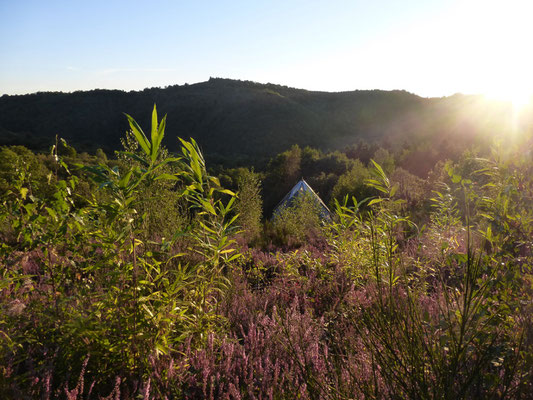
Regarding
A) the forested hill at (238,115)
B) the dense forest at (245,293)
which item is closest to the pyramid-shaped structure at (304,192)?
the dense forest at (245,293)

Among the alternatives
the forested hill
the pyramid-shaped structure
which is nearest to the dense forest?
the pyramid-shaped structure

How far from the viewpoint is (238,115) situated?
242ft

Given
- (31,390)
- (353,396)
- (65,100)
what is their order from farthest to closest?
(65,100), (31,390), (353,396)

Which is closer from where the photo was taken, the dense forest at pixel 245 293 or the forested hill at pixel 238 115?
the dense forest at pixel 245 293

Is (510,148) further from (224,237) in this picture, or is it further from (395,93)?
(395,93)

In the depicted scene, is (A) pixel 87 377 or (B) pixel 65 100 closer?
(A) pixel 87 377

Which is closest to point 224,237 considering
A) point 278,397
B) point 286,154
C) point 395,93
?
point 278,397

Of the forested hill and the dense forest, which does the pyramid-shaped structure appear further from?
the forested hill

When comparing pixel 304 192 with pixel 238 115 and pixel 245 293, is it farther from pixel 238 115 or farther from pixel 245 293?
pixel 238 115

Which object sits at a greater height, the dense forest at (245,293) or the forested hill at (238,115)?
the forested hill at (238,115)

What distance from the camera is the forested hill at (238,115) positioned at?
62844 millimetres

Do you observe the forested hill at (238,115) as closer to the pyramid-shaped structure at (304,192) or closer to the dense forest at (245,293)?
the pyramid-shaped structure at (304,192)

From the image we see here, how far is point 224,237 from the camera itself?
186 centimetres

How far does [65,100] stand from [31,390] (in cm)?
8936
